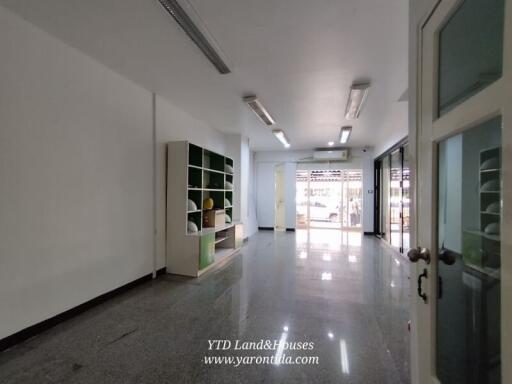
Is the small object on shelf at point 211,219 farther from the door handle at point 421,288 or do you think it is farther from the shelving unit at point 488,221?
the shelving unit at point 488,221

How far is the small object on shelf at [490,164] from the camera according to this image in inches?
32.5

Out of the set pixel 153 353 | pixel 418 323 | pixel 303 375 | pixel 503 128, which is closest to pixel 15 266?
pixel 153 353

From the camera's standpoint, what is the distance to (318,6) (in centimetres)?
195

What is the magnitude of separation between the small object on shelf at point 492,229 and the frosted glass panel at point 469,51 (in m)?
0.49

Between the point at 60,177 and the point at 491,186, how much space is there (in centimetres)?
328

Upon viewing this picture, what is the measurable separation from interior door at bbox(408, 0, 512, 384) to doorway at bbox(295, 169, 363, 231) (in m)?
7.47

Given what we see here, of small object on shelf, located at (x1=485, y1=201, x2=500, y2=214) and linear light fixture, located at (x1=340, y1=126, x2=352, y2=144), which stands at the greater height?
linear light fixture, located at (x1=340, y1=126, x2=352, y2=144)

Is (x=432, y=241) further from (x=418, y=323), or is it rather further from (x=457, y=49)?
(x=457, y=49)

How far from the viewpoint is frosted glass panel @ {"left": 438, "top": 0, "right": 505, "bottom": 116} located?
83cm

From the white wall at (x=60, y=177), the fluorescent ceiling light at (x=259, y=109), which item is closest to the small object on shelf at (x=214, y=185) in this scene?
the fluorescent ceiling light at (x=259, y=109)

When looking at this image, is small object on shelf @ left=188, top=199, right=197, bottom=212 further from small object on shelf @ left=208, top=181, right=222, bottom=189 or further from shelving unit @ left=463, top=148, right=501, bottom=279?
shelving unit @ left=463, top=148, right=501, bottom=279

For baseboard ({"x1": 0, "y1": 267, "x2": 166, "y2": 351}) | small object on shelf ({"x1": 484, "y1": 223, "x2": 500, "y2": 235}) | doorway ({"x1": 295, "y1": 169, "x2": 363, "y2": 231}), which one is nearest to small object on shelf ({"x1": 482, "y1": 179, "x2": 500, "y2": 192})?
small object on shelf ({"x1": 484, "y1": 223, "x2": 500, "y2": 235})

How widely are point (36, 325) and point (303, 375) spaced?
2.48m

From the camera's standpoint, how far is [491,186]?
0.88 m
